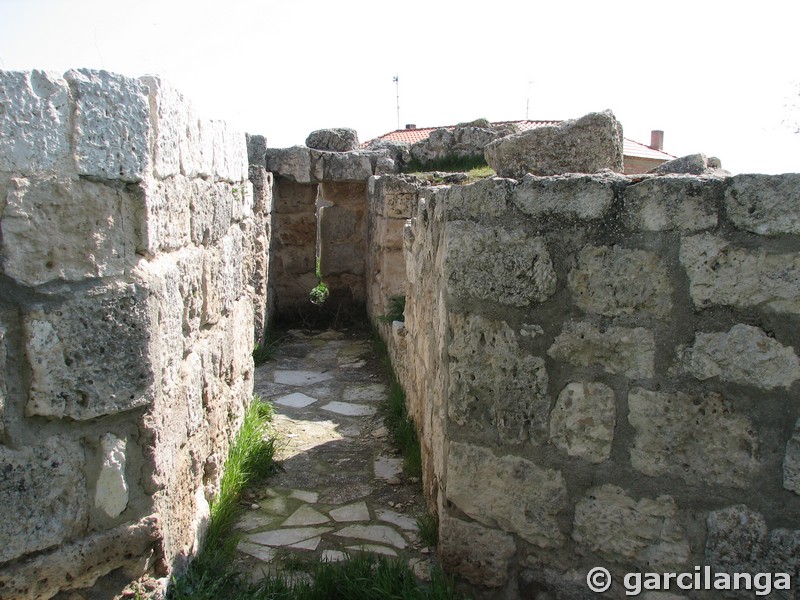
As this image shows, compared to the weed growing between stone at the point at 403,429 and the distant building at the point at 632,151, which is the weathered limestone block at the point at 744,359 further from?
the distant building at the point at 632,151

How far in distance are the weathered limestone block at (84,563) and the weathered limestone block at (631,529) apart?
1.44 metres

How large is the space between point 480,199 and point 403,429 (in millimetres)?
2207

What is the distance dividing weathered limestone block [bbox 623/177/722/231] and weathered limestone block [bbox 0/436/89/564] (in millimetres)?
1842

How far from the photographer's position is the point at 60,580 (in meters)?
2.06

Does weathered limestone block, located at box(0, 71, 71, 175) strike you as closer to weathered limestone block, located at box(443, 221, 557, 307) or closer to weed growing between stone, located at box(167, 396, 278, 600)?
weathered limestone block, located at box(443, 221, 557, 307)

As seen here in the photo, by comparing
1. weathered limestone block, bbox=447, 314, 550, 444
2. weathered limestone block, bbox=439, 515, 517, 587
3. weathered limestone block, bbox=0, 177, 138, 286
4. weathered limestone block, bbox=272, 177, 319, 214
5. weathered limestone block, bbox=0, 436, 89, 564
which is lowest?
weathered limestone block, bbox=439, 515, 517, 587

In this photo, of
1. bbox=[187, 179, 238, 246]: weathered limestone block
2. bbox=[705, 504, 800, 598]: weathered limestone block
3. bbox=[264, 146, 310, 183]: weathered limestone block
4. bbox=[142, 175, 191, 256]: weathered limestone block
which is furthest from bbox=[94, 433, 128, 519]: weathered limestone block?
bbox=[264, 146, 310, 183]: weathered limestone block

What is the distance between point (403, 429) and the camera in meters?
4.26

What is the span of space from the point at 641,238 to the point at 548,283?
0.32m

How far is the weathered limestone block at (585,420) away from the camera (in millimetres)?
2273

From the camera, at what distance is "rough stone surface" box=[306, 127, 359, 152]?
8.33 meters

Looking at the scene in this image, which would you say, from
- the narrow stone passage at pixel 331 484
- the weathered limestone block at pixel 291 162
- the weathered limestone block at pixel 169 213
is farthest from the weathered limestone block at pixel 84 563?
the weathered limestone block at pixel 291 162

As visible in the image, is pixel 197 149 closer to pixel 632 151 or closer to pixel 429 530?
pixel 429 530

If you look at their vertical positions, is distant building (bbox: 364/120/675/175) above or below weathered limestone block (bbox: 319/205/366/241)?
above
